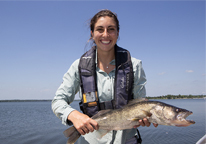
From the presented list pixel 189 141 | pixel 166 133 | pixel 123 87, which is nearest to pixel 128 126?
pixel 123 87

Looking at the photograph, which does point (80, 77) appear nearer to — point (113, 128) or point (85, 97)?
point (85, 97)

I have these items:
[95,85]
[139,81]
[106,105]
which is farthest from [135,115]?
[95,85]

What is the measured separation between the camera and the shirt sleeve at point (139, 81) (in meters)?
3.63

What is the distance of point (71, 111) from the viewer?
3.05m

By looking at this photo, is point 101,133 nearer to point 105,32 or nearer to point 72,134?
point 72,134

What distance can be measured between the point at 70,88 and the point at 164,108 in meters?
1.85

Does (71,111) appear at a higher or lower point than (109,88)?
lower

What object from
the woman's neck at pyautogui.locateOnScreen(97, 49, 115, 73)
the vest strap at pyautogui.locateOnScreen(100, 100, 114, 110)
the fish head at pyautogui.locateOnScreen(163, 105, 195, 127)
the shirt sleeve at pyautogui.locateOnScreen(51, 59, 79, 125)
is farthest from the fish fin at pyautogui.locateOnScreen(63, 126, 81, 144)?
the fish head at pyautogui.locateOnScreen(163, 105, 195, 127)

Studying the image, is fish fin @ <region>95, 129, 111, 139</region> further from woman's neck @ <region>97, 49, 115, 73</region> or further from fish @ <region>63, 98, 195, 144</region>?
woman's neck @ <region>97, 49, 115, 73</region>

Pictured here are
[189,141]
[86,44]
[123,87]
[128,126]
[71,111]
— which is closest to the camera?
[71,111]

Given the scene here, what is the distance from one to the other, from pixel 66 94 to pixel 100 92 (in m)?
0.72

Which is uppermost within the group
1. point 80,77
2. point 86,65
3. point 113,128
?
Answer: point 86,65

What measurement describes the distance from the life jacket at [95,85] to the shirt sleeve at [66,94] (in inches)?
Result: 5.1

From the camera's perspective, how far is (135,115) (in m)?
3.34
